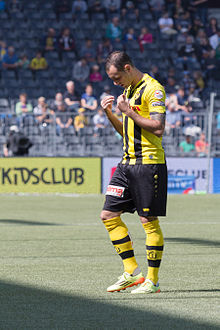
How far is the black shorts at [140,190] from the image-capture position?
6406 millimetres

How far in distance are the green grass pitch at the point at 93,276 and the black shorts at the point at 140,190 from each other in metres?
0.72

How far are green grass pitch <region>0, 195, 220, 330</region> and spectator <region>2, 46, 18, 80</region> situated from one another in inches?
481

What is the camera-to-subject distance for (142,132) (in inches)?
A: 254

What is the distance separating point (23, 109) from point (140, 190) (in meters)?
15.7

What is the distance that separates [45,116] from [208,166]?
461 centimetres

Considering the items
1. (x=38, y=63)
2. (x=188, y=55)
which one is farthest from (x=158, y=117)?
(x=188, y=55)

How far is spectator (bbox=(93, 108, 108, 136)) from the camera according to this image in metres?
21.2

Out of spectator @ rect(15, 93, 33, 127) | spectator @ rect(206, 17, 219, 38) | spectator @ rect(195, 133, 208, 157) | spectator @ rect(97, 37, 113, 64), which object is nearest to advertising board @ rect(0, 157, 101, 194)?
spectator @ rect(15, 93, 33, 127)

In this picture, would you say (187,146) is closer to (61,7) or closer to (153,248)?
(61,7)

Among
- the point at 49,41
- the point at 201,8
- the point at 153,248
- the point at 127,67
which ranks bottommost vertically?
the point at 153,248

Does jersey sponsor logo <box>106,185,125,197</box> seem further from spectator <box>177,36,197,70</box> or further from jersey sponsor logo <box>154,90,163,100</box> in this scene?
spectator <box>177,36,197,70</box>

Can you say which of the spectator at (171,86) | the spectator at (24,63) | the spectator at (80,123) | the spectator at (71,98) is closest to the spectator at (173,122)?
the spectator at (80,123)

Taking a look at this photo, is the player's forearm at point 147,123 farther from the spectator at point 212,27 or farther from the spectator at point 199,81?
the spectator at point 212,27

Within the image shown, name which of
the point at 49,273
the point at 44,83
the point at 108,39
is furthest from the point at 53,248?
the point at 108,39
